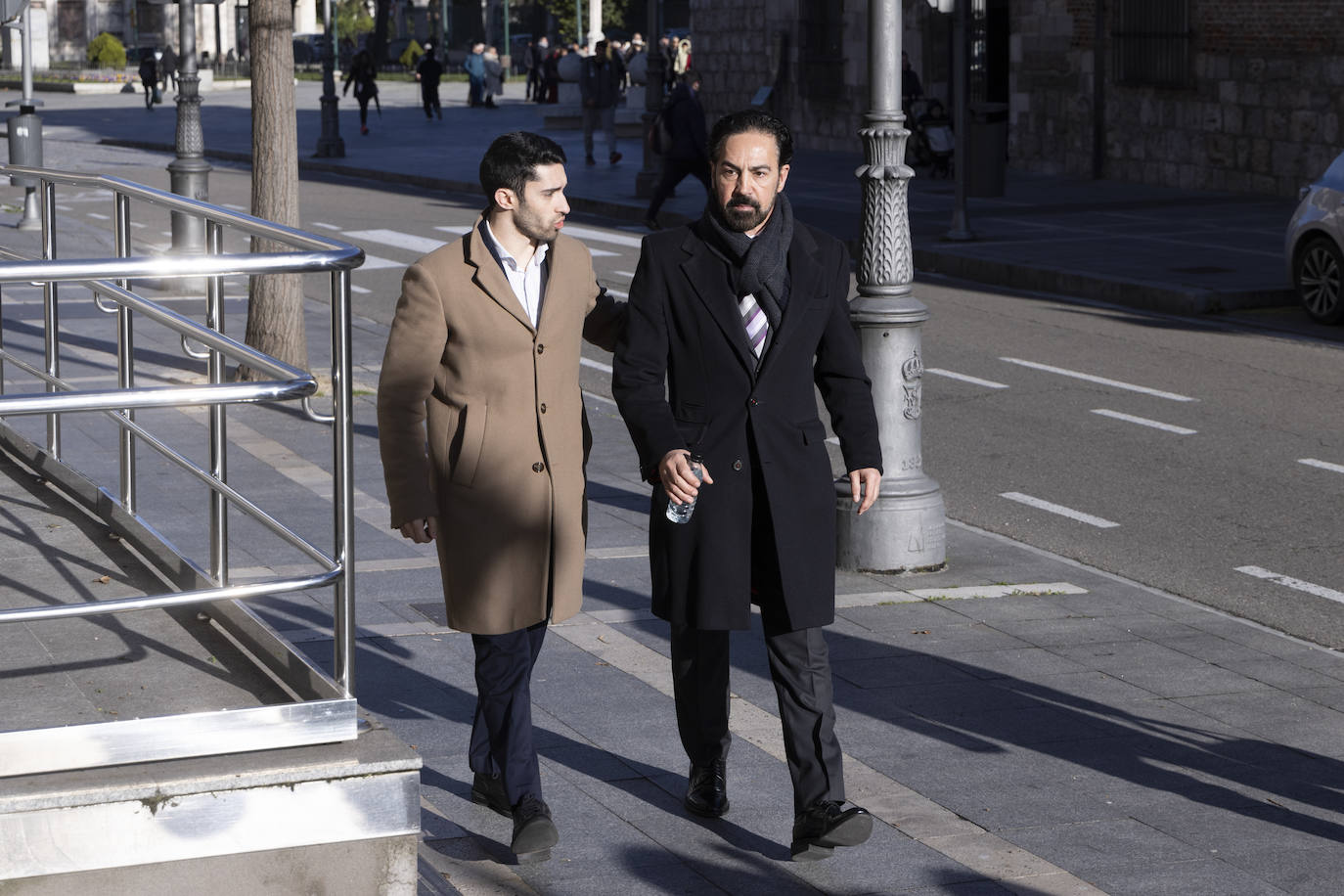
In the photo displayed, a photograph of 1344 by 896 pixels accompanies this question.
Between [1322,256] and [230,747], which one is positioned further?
[1322,256]

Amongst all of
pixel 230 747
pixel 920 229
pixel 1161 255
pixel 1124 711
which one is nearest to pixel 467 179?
pixel 920 229

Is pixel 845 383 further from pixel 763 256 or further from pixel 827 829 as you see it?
pixel 827 829

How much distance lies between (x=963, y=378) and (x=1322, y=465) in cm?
323

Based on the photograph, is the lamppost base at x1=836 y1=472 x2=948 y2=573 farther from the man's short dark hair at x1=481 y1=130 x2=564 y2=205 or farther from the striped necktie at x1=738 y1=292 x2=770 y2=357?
the man's short dark hair at x1=481 y1=130 x2=564 y2=205

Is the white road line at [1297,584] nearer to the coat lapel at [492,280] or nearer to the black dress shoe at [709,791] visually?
the black dress shoe at [709,791]

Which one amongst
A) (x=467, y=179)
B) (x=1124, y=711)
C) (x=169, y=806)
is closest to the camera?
(x=169, y=806)

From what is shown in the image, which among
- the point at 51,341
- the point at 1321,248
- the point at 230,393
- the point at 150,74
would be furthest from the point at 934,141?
the point at 150,74

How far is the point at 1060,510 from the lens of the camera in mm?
9219

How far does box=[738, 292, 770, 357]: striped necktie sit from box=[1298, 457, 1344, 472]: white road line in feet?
20.3

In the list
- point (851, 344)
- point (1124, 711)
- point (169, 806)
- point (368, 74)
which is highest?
point (368, 74)

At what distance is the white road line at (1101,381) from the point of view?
39.9 feet

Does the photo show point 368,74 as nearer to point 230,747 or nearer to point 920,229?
point 920,229

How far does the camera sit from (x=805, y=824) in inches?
183

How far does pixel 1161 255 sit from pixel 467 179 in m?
13.2
